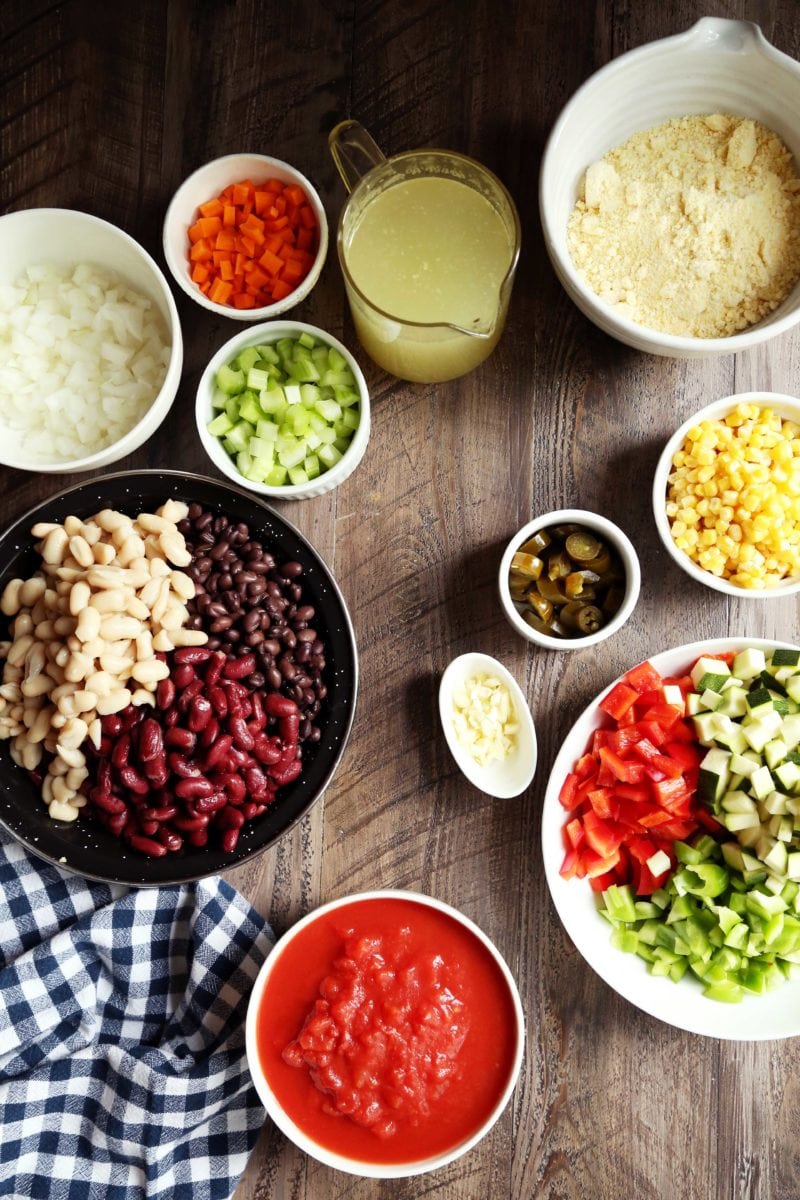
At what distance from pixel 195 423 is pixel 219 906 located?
1073 mm

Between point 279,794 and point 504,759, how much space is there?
0.49 meters

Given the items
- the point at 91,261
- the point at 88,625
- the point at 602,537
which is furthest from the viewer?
the point at 91,261

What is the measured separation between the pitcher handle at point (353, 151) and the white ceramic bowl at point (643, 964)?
1.18 meters

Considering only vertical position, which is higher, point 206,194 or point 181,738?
point 206,194

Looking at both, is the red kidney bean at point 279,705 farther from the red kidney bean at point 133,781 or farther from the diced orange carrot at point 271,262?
the diced orange carrot at point 271,262

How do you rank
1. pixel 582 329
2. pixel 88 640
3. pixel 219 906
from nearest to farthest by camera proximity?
pixel 88 640 < pixel 219 906 < pixel 582 329

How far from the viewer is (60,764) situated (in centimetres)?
196

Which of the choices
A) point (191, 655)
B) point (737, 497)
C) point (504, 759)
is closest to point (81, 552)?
point (191, 655)

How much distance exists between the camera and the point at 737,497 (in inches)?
78.9

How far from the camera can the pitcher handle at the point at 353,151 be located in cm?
202

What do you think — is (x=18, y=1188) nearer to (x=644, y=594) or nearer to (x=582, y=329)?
(x=644, y=594)

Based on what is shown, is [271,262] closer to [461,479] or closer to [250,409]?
[250,409]

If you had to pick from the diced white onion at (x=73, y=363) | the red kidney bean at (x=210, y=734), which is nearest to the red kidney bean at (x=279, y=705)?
the red kidney bean at (x=210, y=734)

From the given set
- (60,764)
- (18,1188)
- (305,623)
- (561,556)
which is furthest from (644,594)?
(18,1188)
